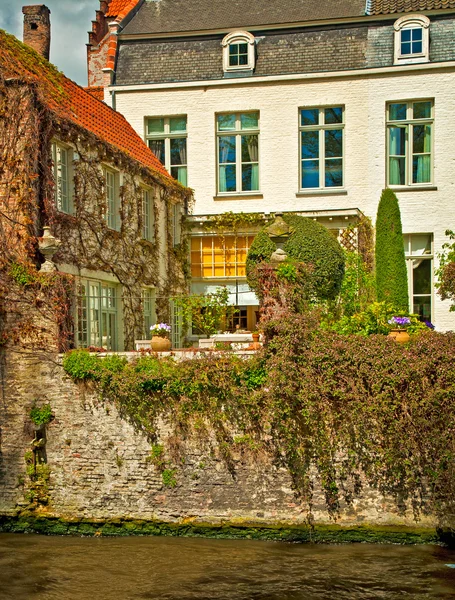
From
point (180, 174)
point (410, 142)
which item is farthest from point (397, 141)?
point (180, 174)

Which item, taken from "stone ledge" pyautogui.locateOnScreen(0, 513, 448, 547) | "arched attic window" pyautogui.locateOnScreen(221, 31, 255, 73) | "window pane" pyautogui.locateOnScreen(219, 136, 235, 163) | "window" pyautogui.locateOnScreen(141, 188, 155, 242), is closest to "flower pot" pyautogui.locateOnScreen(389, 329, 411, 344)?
"stone ledge" pyautogui.locateOnScreen(0, 513, 448, 547)

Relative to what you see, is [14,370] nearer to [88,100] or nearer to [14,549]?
[14,549]

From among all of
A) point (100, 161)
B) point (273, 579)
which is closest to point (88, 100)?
point (100, 161)

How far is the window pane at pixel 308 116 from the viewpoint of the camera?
76.0 feet

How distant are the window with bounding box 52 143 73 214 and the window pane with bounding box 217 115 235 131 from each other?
7.94 meters

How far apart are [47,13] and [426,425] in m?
15.3

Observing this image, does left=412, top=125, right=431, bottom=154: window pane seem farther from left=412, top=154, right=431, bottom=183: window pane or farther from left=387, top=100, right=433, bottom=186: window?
left=412, top=154, right=431, bottom=183: window pane

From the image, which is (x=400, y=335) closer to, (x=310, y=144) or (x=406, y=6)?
(x=310, y=144)

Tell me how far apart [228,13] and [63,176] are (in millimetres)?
10902

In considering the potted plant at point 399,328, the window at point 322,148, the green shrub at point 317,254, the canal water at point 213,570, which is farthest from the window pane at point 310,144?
the canal water at point 213,570

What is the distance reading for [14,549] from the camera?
1298 centimetres

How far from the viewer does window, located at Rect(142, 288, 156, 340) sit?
2006 centimetres

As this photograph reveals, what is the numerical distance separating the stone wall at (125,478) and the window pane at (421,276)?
1021cm

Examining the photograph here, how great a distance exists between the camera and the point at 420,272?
74.0 ft
